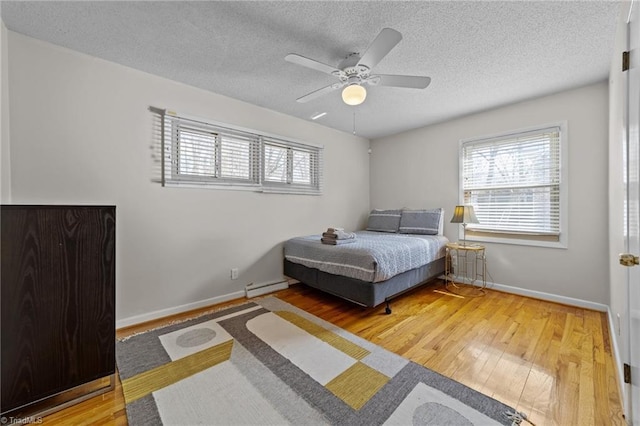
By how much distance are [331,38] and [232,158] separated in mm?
1763

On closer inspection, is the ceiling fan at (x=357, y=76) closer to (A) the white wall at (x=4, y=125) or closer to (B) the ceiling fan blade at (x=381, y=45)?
(B) the ceiling fan blade at (x=381, y=45)

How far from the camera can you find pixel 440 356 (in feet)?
6.17

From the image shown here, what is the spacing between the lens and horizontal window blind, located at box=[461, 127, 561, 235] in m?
2.99

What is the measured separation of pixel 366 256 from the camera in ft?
8.08

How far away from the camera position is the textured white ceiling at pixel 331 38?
1670 mm

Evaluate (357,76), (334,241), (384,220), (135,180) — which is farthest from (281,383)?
(384,220)

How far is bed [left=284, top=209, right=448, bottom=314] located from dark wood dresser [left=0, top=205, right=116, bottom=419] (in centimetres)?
188

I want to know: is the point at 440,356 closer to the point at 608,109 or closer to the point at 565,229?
the point at 565,229

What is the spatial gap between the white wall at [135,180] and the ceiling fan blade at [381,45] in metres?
1.61

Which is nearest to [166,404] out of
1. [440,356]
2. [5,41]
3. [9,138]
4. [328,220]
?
[440,356]

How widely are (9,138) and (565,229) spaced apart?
17.4 feet

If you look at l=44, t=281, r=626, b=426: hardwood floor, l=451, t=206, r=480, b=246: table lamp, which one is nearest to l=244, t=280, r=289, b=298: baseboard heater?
l=44, t=281, r=626, b=426: hardwood floor

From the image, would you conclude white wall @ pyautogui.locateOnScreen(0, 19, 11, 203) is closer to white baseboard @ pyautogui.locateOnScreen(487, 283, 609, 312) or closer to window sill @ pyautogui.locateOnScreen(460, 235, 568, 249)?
window sill @ pyautogui.locateOnScreen(460, 235, 568, 249)

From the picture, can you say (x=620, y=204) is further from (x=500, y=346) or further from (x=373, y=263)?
(x=373, y=263)
